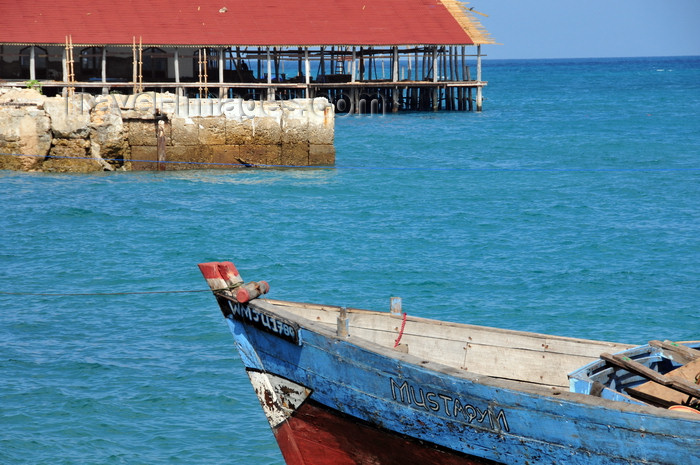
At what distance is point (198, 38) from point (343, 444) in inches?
1203

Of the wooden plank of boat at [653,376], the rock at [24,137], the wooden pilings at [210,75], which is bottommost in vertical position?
the wooden plank of boat at [653,376]

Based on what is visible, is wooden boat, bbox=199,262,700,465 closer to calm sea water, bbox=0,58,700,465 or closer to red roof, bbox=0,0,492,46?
calm sea water, bbox=0,58,700,465

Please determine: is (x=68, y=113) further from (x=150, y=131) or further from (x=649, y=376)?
(x=649, y=376)

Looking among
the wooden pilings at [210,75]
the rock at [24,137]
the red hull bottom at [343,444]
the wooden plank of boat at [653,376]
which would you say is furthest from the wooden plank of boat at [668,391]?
the wooden pilings at [210,75]

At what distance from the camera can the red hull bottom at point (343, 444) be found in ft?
22.5

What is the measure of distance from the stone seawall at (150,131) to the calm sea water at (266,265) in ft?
1.63

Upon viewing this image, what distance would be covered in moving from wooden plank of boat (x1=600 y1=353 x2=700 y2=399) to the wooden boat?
1 centimetres

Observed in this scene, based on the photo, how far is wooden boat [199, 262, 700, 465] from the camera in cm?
593

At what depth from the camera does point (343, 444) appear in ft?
24.3

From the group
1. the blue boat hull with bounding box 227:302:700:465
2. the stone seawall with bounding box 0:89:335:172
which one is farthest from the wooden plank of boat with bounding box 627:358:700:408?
the stone seawall with bounding box 0:89:335:172

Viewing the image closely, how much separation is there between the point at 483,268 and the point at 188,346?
6.21m

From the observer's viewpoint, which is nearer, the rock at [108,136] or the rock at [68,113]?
the rock at [68,113]

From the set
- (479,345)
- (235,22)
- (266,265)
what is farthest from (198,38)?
(479,345)

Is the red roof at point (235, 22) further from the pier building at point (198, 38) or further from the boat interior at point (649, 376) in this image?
the boat interior at point (649, 376)
